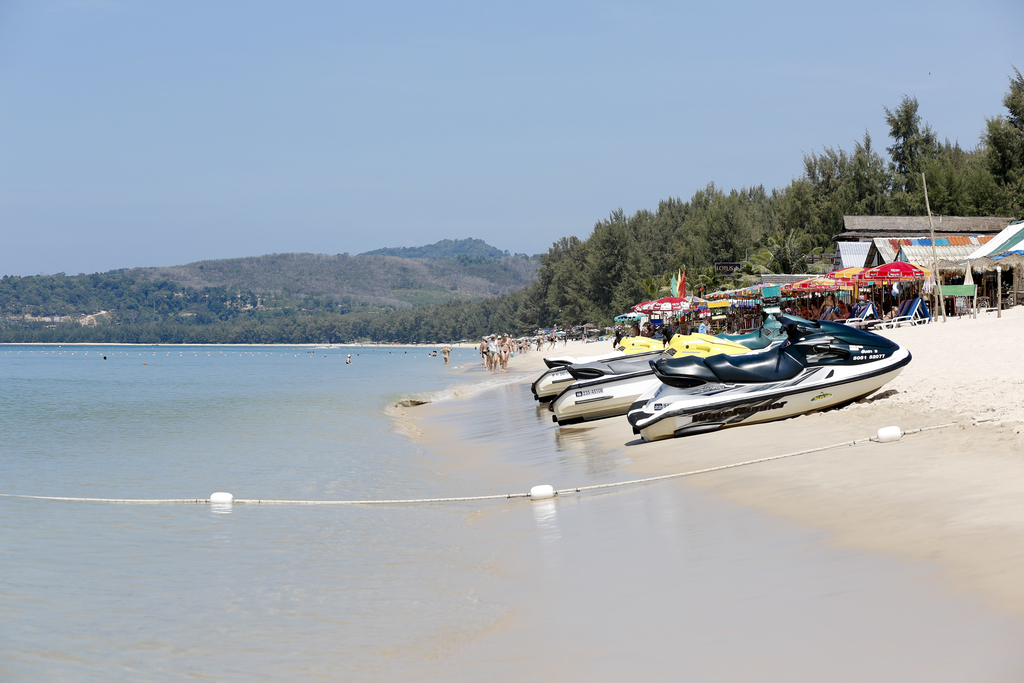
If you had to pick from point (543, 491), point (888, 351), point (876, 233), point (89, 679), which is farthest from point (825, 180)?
point (89, 679)

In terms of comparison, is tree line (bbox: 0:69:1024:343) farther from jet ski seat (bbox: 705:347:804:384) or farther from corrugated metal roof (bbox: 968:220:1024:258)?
jet ski seat (bbox: 705:347:804:384)

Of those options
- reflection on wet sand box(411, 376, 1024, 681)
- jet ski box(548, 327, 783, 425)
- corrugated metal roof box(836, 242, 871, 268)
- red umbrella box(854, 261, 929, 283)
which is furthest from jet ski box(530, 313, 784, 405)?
corrugated metal roof box(836, 242, 871, 268)

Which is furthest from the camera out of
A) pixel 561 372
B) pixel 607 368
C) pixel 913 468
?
pixel 561 372

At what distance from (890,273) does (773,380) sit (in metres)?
18.8

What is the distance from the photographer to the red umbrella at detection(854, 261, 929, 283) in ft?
91.1

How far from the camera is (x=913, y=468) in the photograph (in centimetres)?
740

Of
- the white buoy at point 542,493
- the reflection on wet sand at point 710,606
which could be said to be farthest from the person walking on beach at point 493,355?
the reflection on wet sand at point 710,606

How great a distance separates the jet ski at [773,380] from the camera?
11461 mm

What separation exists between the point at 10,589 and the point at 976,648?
630 centimetres

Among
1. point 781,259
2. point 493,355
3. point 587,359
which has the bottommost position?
point 493,355

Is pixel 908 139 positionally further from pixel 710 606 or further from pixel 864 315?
pixel 710 606

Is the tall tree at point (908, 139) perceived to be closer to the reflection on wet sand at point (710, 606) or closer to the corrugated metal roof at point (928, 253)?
the corrugated metal roof at point (928, 253)

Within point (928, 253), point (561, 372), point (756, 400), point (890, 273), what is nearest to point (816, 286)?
point (890, 273)

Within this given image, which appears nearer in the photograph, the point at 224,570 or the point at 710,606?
the point at 710,606
